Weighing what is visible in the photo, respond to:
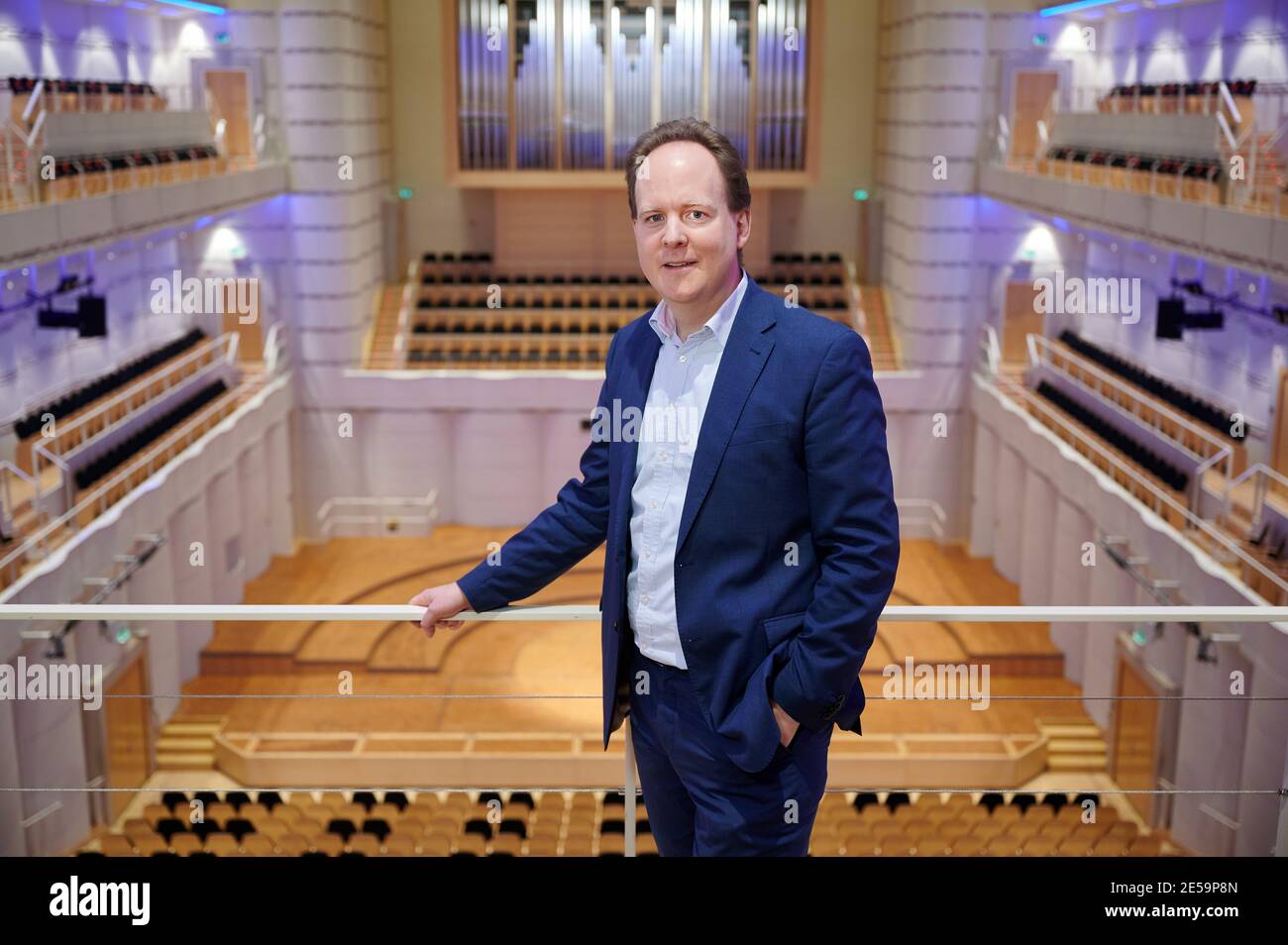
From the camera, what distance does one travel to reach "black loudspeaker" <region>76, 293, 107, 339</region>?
1006 centimetres

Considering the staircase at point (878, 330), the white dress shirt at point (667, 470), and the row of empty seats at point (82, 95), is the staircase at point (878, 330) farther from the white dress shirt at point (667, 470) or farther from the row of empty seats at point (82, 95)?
the white dress shirt at point (667, 470)

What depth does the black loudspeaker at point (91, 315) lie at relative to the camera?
10062 mm

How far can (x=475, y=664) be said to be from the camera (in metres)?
11.3

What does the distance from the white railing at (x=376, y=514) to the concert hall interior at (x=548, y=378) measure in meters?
0.07

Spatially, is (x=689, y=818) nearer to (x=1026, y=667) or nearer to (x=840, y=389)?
(x=840, y=389)

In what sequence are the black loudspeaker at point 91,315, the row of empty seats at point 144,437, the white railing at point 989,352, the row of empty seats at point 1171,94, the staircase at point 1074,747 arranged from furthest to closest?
the white railing at point 989,352 → the row of empty seats at point 1171,94 → the staircase at point 1074,747 → the black loudspeaker at point 91,315 → the row of empty seats at point 144,437

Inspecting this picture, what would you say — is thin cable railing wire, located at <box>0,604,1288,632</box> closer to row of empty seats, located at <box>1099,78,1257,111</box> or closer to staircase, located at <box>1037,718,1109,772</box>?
staircase, located at <box>1037,718,1109,772</box>

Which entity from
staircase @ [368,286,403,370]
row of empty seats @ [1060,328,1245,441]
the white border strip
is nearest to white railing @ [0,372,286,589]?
staircase @ [368,286,403,370]

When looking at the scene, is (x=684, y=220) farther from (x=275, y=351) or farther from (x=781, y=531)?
(x=275, y=351)

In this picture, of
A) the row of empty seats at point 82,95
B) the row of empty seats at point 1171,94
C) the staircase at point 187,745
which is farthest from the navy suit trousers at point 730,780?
the row of empty seats at point 1171,94

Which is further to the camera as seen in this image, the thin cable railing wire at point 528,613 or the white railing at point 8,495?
the white railing at point 8,495

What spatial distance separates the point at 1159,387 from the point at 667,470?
10.7m

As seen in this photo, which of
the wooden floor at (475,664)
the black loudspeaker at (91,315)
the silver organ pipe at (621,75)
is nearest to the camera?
the black loudspeaker at (91,315)
